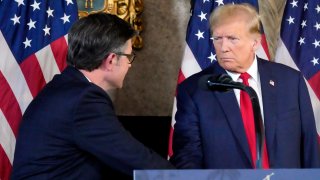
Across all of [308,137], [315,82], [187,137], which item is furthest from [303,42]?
[187,137]

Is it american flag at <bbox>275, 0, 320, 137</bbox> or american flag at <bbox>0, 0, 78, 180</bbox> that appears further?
american flag at <bbox>275, 0, 320, 137</bbox>

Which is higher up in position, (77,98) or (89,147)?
(77,98)

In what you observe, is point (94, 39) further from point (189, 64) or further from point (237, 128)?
point (189, 64)

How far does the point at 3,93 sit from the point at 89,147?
1681 millimetres

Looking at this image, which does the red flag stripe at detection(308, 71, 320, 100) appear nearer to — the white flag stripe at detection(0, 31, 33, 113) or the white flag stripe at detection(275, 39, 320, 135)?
the white flag stripe at detection(275, 39, 320, 135)

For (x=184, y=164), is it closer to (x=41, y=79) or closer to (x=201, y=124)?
(x=201, y=124)

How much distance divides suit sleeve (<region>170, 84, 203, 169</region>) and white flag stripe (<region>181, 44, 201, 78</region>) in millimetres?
1283

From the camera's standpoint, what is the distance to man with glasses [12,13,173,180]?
1.94m

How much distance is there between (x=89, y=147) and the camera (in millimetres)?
1938

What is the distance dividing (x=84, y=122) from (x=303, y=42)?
2.35m

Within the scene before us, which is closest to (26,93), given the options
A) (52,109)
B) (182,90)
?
(182,90)

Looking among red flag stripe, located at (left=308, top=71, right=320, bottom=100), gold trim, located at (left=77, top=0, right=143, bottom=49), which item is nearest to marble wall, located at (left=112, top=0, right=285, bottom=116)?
gold trim, located at (left=77, top=0, right=143, bottom=49)

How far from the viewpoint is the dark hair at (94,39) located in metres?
2.06

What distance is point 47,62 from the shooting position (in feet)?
11.7
